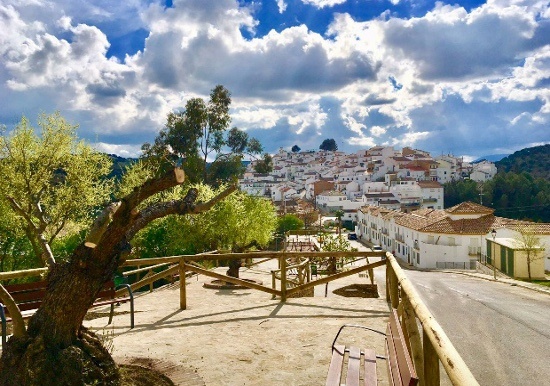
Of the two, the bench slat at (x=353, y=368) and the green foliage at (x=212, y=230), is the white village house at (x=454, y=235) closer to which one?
the green foliage at (x=212, y=230)

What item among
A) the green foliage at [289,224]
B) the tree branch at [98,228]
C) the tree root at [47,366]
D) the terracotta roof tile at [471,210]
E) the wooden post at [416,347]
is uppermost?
the tree branch at [98,228]

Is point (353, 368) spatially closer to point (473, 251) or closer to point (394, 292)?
point (394, 292)

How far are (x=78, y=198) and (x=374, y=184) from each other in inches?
3575

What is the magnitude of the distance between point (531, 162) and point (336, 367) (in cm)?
14148

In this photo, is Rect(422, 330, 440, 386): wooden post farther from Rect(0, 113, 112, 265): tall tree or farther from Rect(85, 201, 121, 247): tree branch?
Rect(0, 113, 112, 265): tall tree

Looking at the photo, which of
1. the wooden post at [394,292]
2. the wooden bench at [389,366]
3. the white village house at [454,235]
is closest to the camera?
the wooden bench at [389,366]

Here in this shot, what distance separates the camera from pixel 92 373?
168 inches

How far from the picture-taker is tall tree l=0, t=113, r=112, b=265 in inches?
697

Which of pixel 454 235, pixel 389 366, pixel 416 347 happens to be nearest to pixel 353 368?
pixel 389 366

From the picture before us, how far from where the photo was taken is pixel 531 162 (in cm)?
12394

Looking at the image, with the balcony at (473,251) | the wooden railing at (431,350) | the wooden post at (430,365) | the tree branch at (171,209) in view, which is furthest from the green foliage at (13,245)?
the balcony at (473,251)

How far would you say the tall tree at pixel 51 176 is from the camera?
17703mm

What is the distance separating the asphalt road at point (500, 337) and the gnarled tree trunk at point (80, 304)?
4704 millimetres

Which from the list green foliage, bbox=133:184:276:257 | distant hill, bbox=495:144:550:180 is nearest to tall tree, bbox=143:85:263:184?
green foliage, bbox=133:184:276:257
